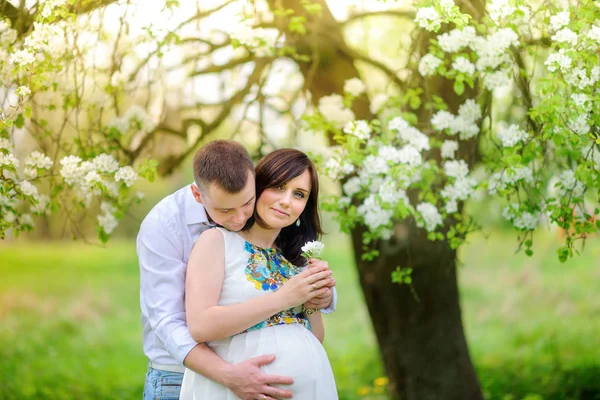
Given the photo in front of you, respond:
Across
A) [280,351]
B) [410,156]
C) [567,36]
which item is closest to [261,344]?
[280,351]

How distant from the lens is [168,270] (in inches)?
92.6

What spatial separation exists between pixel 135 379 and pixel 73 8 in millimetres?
4463

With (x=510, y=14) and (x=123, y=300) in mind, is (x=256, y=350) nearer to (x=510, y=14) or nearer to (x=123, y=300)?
(x=510, y=14)

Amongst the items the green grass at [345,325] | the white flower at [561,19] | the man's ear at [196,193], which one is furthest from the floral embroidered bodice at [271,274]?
the green grass at [345,325]

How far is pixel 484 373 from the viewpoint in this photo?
19.5 ft

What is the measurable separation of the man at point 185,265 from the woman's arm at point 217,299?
0.10 meters

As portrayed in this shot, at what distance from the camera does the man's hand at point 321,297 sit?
2.25 m

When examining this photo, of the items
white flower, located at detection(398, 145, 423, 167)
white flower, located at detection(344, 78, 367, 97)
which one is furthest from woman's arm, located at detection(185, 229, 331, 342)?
white flower, located at detection(344, 78, 367, 97)

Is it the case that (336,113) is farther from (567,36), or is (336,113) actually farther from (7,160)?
(7,160)

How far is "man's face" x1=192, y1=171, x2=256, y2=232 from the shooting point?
2.17 metres

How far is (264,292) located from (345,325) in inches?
292

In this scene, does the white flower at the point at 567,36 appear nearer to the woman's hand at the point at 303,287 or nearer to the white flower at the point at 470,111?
the white flower at the point at 470,111

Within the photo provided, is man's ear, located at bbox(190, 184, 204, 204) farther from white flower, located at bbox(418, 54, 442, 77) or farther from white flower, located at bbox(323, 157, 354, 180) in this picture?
white flower, located at bbox(418, 54, 442, 77)

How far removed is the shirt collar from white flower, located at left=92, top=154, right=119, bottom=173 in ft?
2.58
